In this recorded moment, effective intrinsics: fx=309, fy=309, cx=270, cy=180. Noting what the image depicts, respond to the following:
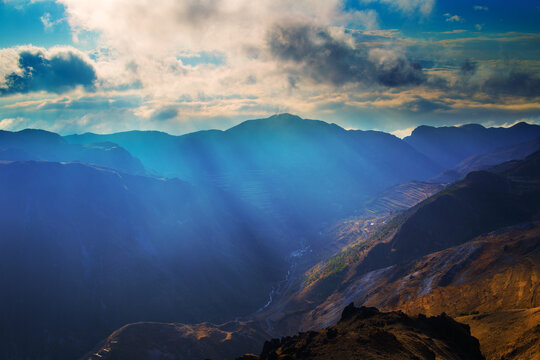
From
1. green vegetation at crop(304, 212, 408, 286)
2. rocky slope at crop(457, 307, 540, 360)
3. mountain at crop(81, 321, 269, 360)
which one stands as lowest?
green vegetation at crop(304, 212, 408, 286)

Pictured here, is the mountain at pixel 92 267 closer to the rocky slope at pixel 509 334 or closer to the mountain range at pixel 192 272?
the mountain range at pixel 192 272

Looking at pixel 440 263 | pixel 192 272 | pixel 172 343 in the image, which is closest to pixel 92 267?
pixel 192 272

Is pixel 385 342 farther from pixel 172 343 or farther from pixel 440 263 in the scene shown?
pixel 440 263

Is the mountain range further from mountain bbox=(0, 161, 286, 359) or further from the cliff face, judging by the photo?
the cliff face

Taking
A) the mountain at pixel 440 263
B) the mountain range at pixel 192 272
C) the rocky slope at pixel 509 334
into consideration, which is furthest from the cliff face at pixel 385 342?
the mountain at pixel 440 263

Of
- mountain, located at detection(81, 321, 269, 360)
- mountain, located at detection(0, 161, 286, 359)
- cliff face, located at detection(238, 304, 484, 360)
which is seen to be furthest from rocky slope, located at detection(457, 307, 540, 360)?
mountain, located at detection(0, 161, 286, 359)

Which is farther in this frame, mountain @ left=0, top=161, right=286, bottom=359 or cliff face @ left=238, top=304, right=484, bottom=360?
mountain @ left=0, top=161, right=286, bottom=359
